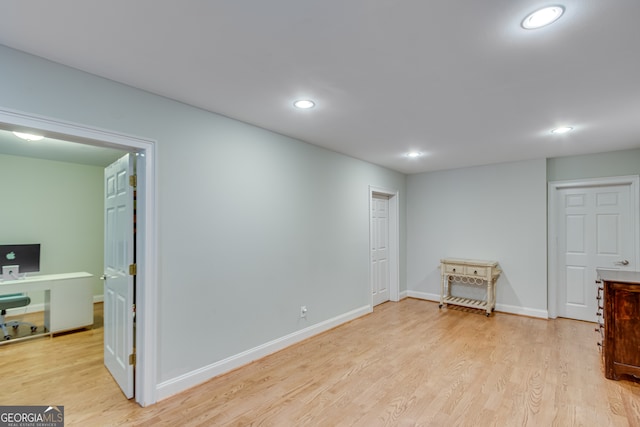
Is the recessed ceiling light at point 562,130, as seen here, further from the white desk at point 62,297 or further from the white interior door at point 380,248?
the white desk at point 62,297

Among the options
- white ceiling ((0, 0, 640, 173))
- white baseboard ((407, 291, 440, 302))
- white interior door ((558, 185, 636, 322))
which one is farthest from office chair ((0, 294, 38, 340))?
white interior door ((558, 185, 636, 322))

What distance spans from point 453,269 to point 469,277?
0.89ft

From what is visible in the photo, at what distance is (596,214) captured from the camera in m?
4.37

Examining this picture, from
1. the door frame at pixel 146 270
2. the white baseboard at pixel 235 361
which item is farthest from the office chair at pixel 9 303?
the white baseboard at pixel 235 361

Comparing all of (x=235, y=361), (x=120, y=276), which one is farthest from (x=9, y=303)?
(x=235, y=361)

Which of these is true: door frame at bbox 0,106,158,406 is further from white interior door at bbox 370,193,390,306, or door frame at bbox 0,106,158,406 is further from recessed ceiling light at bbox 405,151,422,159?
white interior door at bbox 370,193,390,306

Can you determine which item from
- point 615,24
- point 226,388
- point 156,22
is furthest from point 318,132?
point 226,388

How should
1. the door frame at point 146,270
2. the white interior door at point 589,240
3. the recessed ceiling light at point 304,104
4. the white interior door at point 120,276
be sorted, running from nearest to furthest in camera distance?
the door frame at point 146,270 < the white interior door at point 120,276 < the recessed ceiling light at point 304,104 < the white interior door at point 589,240

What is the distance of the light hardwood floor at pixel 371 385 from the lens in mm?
2203

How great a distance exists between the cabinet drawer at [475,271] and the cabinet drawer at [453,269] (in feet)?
0.22

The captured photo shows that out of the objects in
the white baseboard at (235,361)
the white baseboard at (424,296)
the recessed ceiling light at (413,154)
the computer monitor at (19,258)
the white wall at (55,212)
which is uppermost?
the recessed ceiling light at (413,154)

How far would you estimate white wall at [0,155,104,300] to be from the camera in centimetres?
464

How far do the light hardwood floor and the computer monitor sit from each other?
1.11m

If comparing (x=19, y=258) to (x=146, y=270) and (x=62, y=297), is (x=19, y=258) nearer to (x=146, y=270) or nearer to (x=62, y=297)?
(x=62, y=297)
